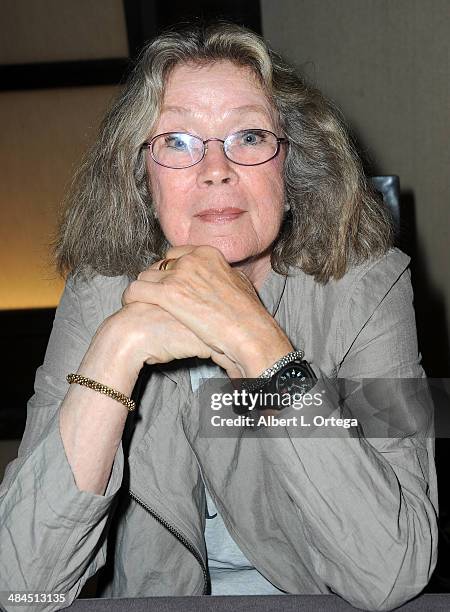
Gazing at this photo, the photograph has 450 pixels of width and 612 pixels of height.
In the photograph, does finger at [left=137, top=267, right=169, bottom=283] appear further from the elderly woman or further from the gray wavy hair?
the gray wavy hair

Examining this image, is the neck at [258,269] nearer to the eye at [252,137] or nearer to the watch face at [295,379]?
the eye at [252,137]

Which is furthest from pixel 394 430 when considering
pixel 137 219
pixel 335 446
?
pixel 137 219

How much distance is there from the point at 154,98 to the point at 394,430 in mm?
687

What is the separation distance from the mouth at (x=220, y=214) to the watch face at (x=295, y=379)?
0.34 metres

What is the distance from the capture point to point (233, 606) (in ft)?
2.53

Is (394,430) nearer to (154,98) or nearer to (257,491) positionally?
(257,491)

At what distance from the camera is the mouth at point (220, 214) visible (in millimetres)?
1196

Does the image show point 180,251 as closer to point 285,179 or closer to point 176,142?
point 176,142

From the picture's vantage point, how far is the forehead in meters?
1.22

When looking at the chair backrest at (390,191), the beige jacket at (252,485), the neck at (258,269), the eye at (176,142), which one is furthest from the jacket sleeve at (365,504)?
the chair backrest at (390,191)

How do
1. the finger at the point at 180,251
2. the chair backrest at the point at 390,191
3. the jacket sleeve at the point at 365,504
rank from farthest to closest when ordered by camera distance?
the chair backrest at the point at 390,191 → the finger at the point at 180,251 → the jacket sleeve at the point at 365,504

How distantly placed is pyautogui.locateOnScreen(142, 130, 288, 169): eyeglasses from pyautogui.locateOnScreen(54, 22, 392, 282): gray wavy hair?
0.16 feet

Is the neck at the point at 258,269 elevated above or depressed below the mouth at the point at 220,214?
below

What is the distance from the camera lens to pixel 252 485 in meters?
1.21
